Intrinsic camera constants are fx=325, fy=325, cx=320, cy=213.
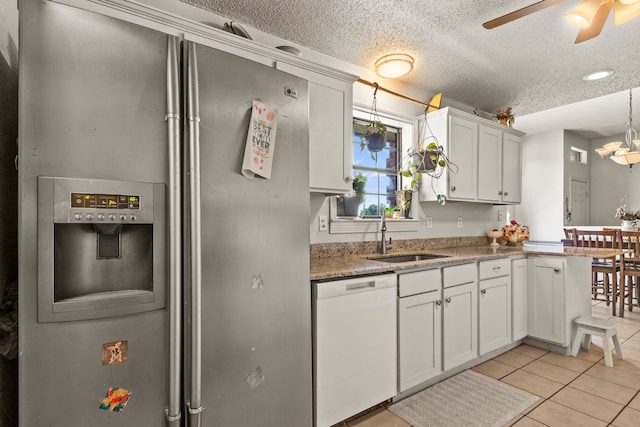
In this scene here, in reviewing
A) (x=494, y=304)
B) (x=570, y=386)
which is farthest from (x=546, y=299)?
(x=570, y=386)

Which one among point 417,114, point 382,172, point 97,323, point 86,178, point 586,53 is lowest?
point 97,323

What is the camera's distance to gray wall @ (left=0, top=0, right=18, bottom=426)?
1.19 m

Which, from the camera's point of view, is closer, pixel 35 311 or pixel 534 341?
pixel 35 311

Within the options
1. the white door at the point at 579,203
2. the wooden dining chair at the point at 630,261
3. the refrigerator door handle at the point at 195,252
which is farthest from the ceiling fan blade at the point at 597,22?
the white door at the point at 579,203

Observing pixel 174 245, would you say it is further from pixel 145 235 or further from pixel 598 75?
pixel 598 75

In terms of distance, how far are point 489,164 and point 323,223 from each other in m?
2.04

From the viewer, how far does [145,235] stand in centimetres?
118

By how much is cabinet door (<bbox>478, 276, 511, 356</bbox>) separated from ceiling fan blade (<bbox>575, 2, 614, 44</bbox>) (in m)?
1.75

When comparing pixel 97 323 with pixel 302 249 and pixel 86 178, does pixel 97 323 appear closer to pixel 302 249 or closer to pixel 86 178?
pixel 86 178

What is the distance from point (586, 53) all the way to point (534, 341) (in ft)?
8.24

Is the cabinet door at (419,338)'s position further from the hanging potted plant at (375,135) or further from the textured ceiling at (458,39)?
the textured ceiling at (458,39)

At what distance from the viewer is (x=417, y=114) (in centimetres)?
323

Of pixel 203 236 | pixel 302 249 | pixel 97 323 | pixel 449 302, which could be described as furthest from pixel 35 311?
pixel 449 302

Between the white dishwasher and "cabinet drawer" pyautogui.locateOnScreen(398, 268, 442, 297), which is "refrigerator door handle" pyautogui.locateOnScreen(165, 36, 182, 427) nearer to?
the white dishwasher
